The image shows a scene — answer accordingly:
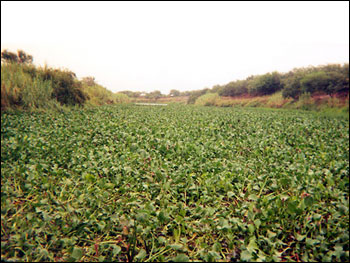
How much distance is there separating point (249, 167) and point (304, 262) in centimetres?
171

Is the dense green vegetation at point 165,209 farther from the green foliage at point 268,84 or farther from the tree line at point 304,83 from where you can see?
the green foliage at point 268,84

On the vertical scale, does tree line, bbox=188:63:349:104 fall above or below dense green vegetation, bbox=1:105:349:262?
above

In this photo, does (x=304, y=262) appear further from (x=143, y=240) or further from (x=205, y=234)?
(x=143, y=240)

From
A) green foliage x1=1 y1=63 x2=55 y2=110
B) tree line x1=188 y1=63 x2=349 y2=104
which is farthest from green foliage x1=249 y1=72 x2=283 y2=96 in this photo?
green foliage x1=1 y1=63 x2=55 y2=110

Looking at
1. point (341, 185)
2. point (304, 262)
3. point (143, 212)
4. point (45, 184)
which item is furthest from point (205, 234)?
point (341, 185)

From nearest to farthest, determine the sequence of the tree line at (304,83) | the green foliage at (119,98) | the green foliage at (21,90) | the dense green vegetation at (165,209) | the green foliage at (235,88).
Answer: the dense green vegetation at (165,209) < the green foliage at (21,90) < the tree line at (304,83) < the green foliage at (119,98) < the green foliage at (235,88)

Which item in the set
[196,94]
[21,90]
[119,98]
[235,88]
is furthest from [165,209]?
[196,94]

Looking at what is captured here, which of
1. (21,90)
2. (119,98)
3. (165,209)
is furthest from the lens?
(119,98)

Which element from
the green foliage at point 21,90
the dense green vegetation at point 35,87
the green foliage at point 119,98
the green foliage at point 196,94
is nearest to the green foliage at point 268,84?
the green foliage at point 119,98

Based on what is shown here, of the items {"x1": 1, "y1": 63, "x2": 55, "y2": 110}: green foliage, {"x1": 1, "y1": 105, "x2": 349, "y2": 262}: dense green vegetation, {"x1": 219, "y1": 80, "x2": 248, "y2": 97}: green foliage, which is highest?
{"x1": 219, "y1": 80, "x2": 248, "y2": 97}: green foliage

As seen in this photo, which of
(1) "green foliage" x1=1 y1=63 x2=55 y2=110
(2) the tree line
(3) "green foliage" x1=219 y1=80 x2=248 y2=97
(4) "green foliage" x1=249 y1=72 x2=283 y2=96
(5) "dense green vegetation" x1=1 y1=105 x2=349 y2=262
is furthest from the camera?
(3) "green foliage" x1=219 y1=80 x2=248 y2=97

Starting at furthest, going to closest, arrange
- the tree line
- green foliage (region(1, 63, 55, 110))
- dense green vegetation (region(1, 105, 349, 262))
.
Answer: the tree line → green foliage (region(1, 63, 55, 110)) → dense green vegetation (region(1, 105, 349, 262))

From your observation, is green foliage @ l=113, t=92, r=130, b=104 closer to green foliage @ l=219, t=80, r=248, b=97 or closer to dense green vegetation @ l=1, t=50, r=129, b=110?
dense green vegetation @ l=1, t=50, r=129, b=110

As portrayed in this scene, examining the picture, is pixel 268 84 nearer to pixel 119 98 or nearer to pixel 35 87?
pixel 119 98
